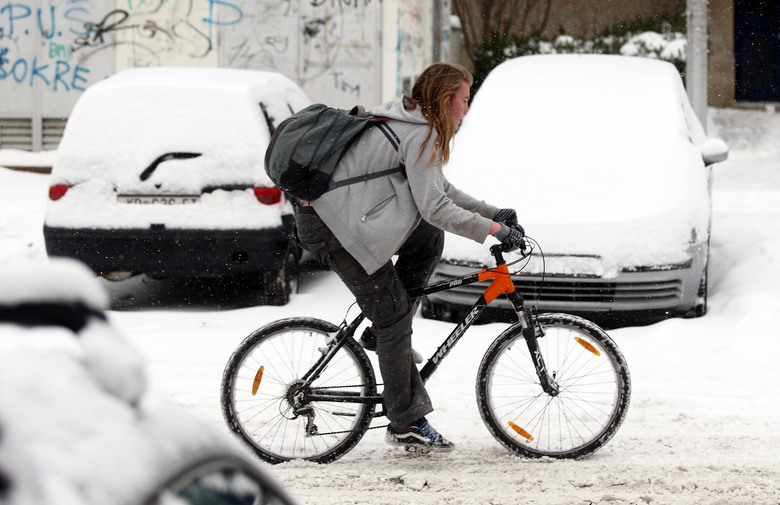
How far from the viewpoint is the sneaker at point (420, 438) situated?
16.0 feet

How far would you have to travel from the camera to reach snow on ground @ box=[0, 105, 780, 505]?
4.61 m

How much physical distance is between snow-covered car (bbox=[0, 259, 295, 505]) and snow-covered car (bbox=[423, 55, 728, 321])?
507 cm

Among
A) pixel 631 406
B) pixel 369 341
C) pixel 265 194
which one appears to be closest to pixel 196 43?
pixel 265 194

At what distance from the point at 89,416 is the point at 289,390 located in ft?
11.3

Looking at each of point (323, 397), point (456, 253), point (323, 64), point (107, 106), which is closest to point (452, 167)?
point (456, 253)

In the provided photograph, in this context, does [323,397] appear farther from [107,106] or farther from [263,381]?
[107,106]

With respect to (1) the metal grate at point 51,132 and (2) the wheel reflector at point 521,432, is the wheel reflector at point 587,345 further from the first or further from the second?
(1) the metal grate at point 51,132

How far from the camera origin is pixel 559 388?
5070 millimetres

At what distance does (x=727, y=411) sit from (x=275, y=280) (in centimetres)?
356

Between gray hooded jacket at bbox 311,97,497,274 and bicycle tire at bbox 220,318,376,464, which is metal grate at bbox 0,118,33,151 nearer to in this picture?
bicycle tire at bbox 220,318,376,464

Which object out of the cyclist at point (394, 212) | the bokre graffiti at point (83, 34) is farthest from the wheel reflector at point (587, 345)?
the bokre graffiti at point (83, 34)

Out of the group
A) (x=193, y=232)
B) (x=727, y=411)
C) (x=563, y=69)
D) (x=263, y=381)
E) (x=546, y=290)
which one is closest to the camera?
(x=263, y=381)

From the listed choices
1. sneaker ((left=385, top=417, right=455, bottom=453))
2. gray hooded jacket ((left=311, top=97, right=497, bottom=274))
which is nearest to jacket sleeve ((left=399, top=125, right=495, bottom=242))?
gray hooded jacket ((left=311, top=97, right=497, bottom=274))

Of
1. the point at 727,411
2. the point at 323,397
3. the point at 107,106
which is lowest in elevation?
the point at 727,411
